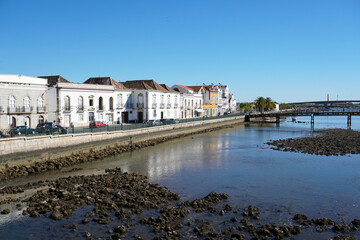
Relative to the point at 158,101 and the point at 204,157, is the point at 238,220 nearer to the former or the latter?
the point at 204,157

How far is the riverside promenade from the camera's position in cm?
2202

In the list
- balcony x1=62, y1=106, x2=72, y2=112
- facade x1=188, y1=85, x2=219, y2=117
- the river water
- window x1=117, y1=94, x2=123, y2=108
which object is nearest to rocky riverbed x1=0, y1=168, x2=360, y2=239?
the river water

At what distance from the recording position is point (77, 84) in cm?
3875

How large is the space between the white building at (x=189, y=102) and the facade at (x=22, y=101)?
106 feet

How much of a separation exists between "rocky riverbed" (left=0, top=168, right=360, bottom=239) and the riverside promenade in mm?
4471

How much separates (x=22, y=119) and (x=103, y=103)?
498 inches

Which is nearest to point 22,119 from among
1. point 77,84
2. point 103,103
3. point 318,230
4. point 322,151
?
point 77,84

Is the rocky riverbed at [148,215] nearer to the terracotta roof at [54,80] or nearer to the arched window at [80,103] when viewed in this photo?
the terracotta roof at [54,80]

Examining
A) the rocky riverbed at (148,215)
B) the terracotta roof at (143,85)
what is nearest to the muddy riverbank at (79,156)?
the rocky riverbed at (148,215)

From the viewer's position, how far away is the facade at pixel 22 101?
30312mm

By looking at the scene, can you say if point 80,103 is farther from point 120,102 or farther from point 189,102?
point 189,102

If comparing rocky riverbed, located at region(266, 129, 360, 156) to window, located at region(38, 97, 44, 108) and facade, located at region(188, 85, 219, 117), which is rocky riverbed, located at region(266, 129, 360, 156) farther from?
facade, located at region(188, 85, 219, 117)

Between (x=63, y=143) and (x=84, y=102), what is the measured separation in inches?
551

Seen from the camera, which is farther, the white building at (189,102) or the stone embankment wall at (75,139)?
the white building at (189,102)
